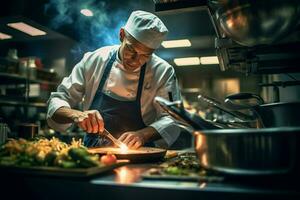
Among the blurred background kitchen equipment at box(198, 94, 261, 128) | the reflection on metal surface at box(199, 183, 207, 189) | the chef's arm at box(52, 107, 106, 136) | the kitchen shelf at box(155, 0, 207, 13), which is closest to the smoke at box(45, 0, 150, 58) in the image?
the kitchen shelf at box(155, 0, 207, 13)

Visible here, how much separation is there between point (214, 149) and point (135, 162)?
1.58ft

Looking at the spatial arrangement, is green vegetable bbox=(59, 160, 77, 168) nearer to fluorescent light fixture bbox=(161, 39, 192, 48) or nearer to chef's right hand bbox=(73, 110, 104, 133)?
chef's right hand bbox=(73, 110, 104, 133)

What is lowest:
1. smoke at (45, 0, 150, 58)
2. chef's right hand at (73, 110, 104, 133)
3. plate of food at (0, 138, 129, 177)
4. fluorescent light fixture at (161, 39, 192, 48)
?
plate of food at (0, 138, 129, 177)

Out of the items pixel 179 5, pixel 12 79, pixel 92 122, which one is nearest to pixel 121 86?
pixel 92 122

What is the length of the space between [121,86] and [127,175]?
89cm

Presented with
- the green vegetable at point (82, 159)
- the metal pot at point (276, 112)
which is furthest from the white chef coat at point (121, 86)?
the green vegetable at point (82, 159)

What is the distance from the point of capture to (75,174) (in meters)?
0.88

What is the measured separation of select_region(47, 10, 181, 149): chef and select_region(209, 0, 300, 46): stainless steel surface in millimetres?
703

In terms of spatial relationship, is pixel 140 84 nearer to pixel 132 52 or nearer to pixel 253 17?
pixel 132 52

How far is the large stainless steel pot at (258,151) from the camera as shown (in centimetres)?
77

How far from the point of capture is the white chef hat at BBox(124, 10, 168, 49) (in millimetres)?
1616

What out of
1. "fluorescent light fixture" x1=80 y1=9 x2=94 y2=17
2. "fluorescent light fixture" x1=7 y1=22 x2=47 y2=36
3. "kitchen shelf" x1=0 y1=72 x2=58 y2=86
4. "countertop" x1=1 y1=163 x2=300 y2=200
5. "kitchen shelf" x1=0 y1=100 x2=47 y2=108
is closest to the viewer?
"countertop" x1=1 y1=163 x2=300 y2=200

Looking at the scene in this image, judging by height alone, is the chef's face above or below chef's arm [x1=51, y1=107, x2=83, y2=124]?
above

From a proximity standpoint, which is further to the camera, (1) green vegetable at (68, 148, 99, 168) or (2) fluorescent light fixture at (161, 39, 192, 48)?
(2) fluorescent light fixture at (161, 39, 192, 48)
